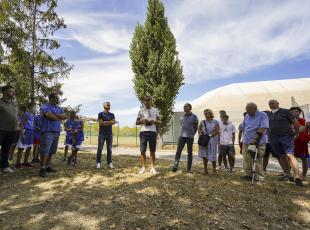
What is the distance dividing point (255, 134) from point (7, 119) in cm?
603

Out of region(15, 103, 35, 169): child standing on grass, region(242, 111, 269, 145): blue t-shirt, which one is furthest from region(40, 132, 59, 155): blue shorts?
region(242, 111, 269, 145): blue t-shirt

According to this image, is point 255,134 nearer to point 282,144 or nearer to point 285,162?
point 282,144

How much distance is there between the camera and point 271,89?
43625 millimetres

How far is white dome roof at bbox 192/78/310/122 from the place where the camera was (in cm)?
4028

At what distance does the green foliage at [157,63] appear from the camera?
24702 mm

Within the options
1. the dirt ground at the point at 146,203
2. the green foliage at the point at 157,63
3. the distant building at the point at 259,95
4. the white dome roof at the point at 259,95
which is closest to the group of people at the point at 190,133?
the dirt ground at the point at 146,203

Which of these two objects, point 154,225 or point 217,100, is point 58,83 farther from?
point 217,100

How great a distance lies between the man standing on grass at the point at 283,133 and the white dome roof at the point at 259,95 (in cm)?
3051

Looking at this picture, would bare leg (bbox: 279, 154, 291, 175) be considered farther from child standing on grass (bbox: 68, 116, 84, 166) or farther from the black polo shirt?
child standing on grass (bbox: 68, 116, 84, 166)

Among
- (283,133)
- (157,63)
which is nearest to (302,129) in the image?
(283,133)

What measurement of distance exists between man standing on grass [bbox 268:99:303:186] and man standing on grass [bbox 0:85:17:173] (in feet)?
21.4

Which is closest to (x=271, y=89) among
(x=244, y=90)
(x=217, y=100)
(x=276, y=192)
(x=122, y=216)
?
(x=244, y=90)

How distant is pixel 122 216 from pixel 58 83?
10822 millimetres

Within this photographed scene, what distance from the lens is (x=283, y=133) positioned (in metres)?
7.93
